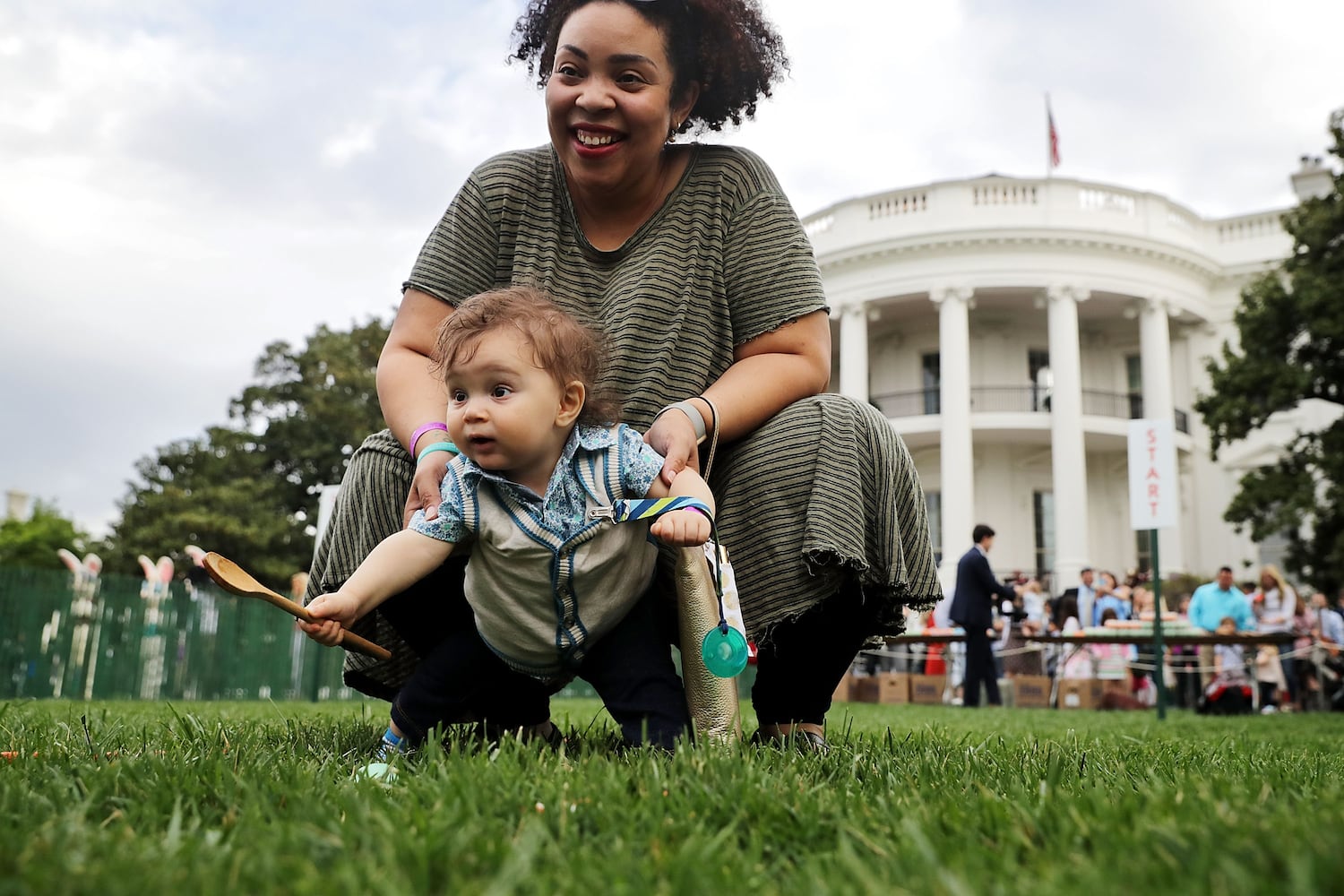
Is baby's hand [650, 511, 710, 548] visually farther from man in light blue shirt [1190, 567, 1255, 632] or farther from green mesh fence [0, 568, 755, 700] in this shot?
man in light blue shirt [1190, 567, 1255, 632]

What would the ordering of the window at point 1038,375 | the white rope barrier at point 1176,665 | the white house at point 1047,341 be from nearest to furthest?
the white rope barrier at point 1176,665
the white house at point 1047,341
the window at point 1038,375

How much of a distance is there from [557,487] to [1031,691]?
13.8m

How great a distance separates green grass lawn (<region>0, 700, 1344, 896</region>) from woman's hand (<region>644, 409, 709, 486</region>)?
59 cm

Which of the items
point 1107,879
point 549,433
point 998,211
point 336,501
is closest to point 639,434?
point 549,433

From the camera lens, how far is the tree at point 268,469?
3416cm

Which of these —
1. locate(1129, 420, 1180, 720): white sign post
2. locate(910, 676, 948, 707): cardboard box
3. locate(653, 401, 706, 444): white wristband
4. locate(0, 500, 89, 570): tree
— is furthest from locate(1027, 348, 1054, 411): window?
locate(0, 500, 89, 570): tree

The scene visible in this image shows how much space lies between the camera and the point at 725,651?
7.38 feet

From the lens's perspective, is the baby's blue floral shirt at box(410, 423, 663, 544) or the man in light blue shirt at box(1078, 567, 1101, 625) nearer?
the baby's blue floral shirt at box(410, 423, 663, 544)

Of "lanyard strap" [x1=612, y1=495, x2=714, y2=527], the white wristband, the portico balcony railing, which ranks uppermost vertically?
the portico balcony railing

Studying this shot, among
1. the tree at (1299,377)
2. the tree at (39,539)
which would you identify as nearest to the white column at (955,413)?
the tree at (1299,377)

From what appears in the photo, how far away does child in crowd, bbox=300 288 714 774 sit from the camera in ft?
7.84

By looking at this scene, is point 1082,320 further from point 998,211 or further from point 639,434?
point 639,434

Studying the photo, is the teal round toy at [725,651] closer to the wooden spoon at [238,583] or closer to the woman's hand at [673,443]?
the woman's hand at [673,443]

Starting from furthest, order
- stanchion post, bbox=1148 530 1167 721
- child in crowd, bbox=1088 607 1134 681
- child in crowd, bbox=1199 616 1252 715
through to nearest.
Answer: child in crowd, bbox=1088 607 1134 681 → child in crowd, bbox=1199 616 1252 715 → stanchion post, bbox=1148 530 1167 721
